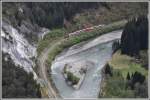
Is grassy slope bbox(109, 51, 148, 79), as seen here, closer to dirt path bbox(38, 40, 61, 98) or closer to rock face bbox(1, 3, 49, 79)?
dirt path bbox(38, 40, 61, 98)

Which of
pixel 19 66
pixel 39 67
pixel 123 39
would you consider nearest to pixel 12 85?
Result: pixel 19 66

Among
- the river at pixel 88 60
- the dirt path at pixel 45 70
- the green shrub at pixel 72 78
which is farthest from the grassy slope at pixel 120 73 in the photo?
the dirt path at pixel 45 70

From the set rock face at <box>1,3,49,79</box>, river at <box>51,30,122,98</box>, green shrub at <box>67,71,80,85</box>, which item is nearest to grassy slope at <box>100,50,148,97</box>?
river at <box>51,30,122,98</box>

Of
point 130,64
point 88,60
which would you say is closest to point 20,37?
point 88,60

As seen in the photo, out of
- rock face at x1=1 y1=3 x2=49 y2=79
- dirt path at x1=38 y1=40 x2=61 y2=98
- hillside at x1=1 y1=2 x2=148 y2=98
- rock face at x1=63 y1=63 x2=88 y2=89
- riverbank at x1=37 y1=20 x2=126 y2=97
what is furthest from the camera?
riverbank at x1=37 y1=20 x2=126 y2=97

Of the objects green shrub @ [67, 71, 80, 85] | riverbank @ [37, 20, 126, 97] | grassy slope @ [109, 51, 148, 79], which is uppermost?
riverbank @ [37, 20, 126, 97]

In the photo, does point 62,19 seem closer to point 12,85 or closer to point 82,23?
point 82,23
